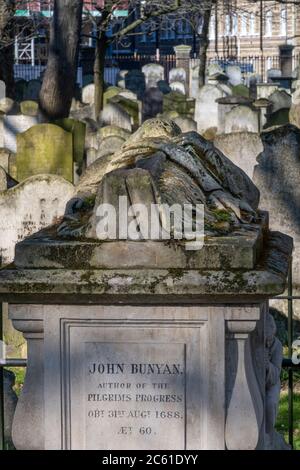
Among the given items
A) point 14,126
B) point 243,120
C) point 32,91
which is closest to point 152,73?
point 32,91

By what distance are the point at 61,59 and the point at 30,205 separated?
7087 mm

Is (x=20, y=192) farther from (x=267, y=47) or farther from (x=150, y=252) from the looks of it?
(x=267, y=47)

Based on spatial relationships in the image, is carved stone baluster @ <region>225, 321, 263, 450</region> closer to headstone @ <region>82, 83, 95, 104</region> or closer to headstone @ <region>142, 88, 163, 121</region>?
headstone @ <region>142, 88, 163, 121</region>

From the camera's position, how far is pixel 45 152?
1323 cm

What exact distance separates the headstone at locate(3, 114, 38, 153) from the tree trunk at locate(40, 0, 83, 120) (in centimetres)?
141

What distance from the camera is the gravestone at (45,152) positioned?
43.3ft

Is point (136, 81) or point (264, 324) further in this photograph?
point (136, 81)

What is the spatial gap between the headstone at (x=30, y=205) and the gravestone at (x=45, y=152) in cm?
270

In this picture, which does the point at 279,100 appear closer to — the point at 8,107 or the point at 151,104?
the point at 151,104

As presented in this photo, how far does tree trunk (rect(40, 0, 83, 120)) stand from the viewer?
16.9 metres

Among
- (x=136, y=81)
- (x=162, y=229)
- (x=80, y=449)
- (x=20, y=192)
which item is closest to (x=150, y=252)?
(x=162, y=229)

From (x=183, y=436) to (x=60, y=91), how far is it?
510 inches

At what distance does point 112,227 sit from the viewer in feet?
15.0

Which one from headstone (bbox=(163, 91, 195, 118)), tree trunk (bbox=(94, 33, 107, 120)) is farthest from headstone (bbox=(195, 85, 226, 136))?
headstone (bbox=(163, 91, 195, 118))
